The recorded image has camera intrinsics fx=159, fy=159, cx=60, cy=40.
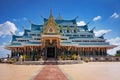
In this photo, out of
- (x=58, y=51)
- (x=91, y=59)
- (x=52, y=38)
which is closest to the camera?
(x=52, y=38)

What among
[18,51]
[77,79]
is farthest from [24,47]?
[77,79]

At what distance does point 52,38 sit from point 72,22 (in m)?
12.5

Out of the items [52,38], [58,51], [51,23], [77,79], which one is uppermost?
[51,23]

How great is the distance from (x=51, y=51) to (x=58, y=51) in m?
3.21

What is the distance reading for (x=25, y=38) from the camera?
33.4 metres

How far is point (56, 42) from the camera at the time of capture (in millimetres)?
26938

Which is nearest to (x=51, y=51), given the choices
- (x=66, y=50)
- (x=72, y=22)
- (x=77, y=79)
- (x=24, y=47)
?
(x=66, y=50)

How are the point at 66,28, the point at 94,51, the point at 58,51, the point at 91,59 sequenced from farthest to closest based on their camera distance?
the point at 66,28, the point at 94,51, the point at 91,59, the point at 58,51

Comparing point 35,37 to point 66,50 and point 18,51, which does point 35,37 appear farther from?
point 66,50

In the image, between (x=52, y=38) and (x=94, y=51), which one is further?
(x=94, y=51)

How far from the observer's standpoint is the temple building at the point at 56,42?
1067 inches

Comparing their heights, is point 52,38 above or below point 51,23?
below

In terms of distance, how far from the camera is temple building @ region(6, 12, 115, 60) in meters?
27.1

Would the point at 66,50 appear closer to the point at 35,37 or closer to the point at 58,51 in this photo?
the point at 58,51
